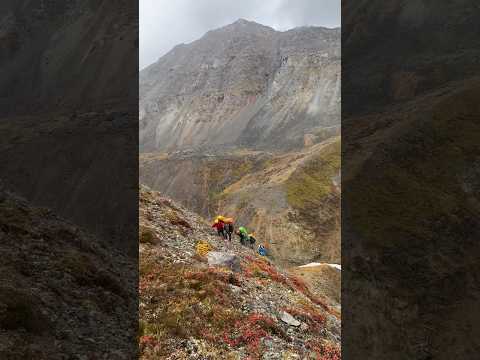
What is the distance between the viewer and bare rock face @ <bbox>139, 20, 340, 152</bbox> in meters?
101

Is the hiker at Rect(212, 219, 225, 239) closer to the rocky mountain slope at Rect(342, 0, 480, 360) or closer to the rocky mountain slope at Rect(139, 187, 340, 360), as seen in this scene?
the rocky mountain slope at Rect(139, 187, 340, 360)

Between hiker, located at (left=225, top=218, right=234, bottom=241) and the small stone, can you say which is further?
hiker, located at (left=225, top=218, right=234, bottom=241)

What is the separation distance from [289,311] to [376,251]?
18.6 feet

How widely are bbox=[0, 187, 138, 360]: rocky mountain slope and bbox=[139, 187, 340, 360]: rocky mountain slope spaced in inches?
44.2

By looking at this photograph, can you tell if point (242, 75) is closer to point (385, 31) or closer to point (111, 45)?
point (111, 45)

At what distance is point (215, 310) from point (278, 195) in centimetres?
4457

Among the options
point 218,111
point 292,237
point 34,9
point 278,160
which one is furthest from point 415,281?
point 218,111

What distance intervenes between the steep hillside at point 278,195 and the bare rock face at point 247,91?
57.7 ft

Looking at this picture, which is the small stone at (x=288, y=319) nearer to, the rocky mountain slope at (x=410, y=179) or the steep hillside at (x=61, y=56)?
the rocky mountain slope at (x=410, y=179)

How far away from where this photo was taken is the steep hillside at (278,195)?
47.8m

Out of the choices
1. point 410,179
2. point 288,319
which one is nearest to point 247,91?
point 288,319

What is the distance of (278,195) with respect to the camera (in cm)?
5584

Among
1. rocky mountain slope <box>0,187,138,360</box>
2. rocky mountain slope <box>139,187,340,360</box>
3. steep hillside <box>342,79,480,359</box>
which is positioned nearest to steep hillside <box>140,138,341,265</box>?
rocky mountain slope <box>139,187,340,360</box>

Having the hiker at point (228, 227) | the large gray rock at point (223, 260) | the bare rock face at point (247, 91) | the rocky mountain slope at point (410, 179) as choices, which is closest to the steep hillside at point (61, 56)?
the large gray rock at point (223, 260)
